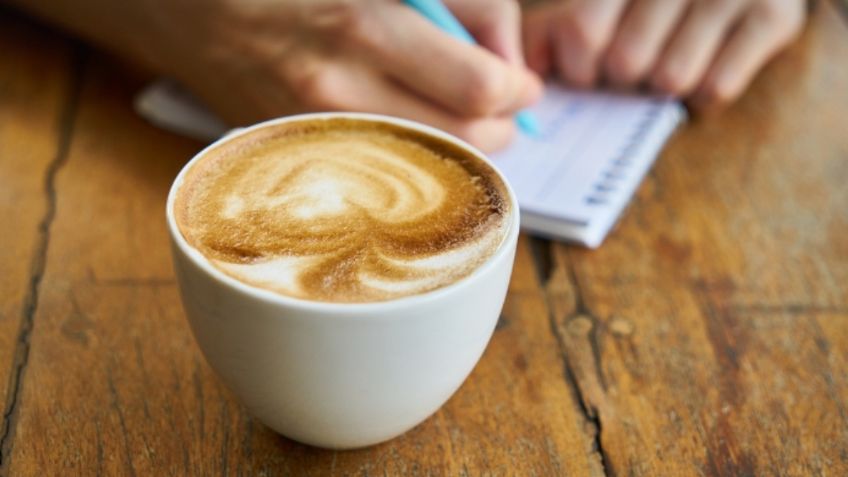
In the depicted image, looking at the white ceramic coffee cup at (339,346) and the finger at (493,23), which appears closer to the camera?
the white ceramic coffee cup at (339,346)

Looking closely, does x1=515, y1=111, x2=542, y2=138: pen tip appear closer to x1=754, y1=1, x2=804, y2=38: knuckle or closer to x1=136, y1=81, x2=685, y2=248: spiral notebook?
x1=136, y1=81, x2=685, y2=248: spiral notebook

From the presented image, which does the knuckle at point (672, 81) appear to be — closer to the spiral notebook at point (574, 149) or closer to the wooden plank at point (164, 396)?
the spiral notebook at point (574, 149)

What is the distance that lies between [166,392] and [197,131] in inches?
15.3

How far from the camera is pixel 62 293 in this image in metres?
0.77

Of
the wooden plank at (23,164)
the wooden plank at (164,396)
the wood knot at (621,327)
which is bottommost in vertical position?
the wooden plank at (23,164)

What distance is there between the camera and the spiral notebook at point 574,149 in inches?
35.3

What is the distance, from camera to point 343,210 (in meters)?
0.60

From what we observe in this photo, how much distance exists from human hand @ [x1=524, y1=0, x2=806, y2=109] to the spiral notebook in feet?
0.10

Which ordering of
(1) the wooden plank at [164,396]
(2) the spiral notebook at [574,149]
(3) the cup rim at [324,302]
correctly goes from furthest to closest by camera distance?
(2) the spiral notebook at [574,149] < (1) the wooden plank at [164,396] < (3) the cup rim at [324,302]

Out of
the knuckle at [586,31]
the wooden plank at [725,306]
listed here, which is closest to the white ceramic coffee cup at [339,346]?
the wooden plank at [725,306]

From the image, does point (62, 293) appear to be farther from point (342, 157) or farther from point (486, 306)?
point (486, 306)

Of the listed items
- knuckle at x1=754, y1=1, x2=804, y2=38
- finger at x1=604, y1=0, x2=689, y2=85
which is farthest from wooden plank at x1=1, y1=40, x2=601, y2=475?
knuckle at x1=754, y1=1, x2=804, y2=38

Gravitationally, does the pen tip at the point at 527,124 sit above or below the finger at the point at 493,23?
below

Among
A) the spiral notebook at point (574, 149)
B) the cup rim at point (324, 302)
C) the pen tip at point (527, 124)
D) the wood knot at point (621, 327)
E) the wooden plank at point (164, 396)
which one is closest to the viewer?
the cup rim at point (324, 302)
